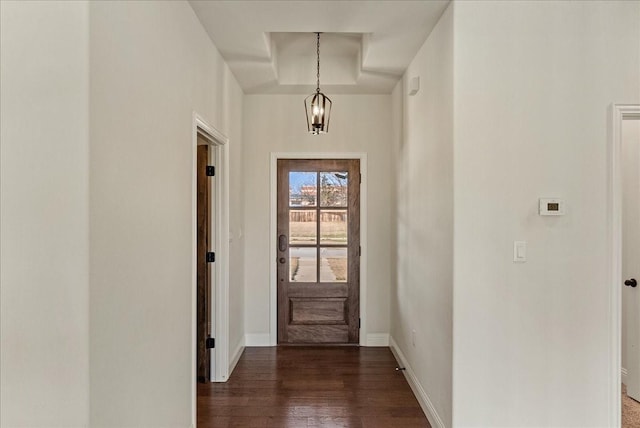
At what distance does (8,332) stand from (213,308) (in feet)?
6.96

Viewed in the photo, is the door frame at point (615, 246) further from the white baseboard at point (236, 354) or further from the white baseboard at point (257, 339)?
the white baseboard at point (257, 339)

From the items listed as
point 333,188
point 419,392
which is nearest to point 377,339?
point 419,392

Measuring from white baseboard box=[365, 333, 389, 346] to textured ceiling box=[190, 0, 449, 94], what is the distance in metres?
2.63

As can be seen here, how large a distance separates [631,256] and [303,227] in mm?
2906

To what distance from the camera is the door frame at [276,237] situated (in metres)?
4.19

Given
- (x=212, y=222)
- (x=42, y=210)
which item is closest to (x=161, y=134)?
(x=42, y=210)

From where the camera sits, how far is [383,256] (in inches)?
167

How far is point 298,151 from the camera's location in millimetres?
4191

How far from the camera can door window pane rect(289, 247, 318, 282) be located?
13.9 ft

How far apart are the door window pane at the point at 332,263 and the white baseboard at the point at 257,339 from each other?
0.86 m

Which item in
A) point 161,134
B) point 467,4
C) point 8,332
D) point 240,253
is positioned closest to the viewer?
point 8,332

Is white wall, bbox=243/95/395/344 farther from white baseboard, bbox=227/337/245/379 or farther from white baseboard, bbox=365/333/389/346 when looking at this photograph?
white baseboard, bbox=227/337/245/379

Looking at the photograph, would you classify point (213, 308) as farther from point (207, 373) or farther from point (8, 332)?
point (8, 332)

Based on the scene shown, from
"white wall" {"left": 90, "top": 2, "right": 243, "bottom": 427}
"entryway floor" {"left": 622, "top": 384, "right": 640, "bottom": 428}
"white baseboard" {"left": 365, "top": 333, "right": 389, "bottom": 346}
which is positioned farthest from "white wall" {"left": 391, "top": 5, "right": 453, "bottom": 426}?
"white wall" {"left": 90, "top": 2, "right": 243, "bottom": 427}
